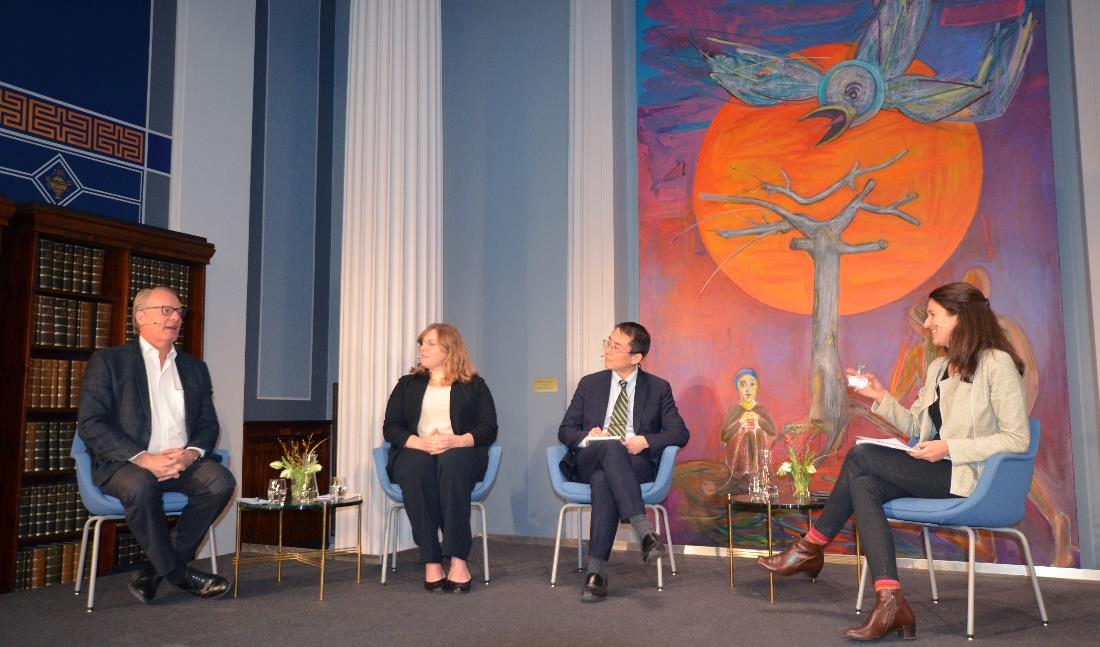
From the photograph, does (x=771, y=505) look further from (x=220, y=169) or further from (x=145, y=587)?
(x=220, y=169)

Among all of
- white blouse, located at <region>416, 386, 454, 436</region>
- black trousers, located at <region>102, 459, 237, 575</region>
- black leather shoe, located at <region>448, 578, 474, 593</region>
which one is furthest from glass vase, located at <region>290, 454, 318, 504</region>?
black leather shoe, located at <region>448, 578, 474, 593</region>

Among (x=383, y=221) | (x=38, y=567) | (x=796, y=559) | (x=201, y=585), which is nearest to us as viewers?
(x=796, y=559)

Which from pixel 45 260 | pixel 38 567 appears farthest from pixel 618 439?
pixel 45 260

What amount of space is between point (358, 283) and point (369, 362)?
49 cm

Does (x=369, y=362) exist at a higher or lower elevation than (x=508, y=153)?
lower

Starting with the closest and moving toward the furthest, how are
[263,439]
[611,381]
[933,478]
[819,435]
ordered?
[933,478] → [611,381] → [819,435] → [263,439]

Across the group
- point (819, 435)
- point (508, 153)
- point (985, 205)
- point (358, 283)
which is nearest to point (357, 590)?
point (358, 283)

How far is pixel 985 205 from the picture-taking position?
15.9 ft

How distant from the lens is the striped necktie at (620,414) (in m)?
4.48

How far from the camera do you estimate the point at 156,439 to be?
3.97 metres

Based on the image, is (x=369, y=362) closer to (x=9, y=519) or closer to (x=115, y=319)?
(x=115, y=319)

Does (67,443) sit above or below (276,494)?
above

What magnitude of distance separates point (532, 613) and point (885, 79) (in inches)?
146

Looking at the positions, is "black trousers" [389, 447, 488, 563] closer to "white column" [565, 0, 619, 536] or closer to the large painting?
"white column" [565, 0, 619, 536]
